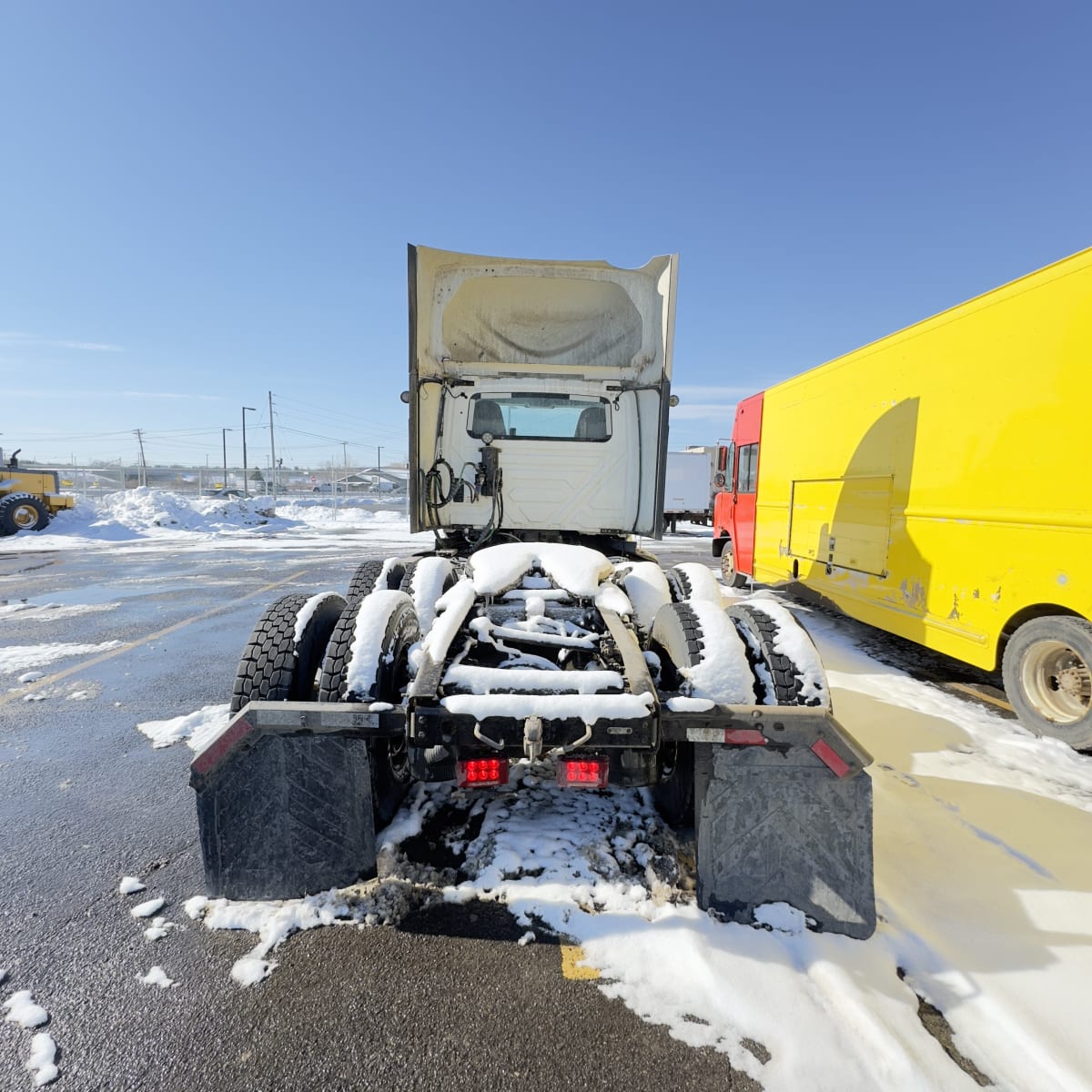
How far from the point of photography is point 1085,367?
4.03 metres

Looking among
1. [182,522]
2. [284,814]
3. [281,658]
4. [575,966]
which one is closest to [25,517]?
[182,522]

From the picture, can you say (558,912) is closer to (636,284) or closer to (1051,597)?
(1051,597)

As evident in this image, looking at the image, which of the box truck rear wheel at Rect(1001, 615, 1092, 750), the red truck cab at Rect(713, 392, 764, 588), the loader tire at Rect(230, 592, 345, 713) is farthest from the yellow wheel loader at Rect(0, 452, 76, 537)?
the box truck rear wheel at Rect(1001, 615, 1092, 750)

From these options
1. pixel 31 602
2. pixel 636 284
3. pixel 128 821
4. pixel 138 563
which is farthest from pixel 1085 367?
pixel 138 563

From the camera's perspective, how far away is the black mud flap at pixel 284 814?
2375 millimetres

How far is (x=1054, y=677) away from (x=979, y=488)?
1547mm

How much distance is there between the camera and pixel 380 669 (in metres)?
2.59

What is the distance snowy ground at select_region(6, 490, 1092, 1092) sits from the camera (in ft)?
6.13

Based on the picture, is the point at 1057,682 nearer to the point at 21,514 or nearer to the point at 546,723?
the point at 546,723

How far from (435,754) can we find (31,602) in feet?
32.0

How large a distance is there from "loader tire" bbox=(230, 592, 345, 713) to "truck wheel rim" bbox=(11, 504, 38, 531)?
2182cm

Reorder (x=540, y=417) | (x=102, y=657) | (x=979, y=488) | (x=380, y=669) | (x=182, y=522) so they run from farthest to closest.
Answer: (x=182, y=522), (x=102, y=657), (x=540, y=417), (x=979, y=488), (x=380, y=669)

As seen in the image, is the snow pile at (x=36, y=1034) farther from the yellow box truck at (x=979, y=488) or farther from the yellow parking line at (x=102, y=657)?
the yellow box truck at (x=979, y=488)

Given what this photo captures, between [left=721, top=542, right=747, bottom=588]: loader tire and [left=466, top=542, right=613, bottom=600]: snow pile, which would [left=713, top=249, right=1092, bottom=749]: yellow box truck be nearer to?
[left=721, top=542, right=747, bottom=588]: loader tire
